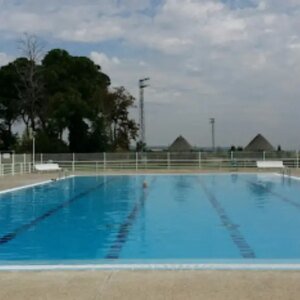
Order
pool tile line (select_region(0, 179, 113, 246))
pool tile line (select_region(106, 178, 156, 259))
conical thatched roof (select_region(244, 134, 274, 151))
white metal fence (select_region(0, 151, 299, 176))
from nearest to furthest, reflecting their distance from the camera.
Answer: pool tile line (select_region(106, 178, 156, 259))
pool tile line (select_region(0, 179, 113, 246))
white metal fence (select_region(0, 151, 299, 176))
conical thatched roof (select_region(244, 134, 274, 151))

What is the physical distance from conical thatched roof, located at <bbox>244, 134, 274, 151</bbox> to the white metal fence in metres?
16.6

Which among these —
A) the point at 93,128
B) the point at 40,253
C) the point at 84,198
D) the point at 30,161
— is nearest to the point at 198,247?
the point at 40,253

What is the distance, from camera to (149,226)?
9711 millimetres

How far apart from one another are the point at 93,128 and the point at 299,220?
3342cm

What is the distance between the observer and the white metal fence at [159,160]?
1373 inches

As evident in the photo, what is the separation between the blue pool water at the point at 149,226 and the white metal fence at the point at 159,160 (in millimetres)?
18104

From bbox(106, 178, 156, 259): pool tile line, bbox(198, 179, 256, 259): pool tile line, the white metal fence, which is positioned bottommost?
bbox(198, 179, 256, 259): pool tile line

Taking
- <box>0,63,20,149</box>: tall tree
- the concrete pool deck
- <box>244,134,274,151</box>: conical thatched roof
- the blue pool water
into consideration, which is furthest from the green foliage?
the concrete pool deck

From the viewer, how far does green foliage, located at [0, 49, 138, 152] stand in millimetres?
42469

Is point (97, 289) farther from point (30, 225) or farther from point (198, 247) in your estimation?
point (30, 225)

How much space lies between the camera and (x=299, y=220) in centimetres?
1051

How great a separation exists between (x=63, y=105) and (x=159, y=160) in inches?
404

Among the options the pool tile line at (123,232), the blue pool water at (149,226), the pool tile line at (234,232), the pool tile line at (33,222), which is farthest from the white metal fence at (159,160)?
the pool tile line at (234,232)

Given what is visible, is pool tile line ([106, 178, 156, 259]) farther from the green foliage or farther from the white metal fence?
the green foliage
